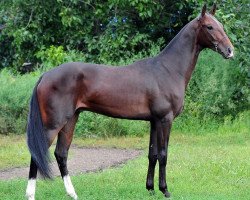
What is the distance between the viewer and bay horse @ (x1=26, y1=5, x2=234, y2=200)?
716cm

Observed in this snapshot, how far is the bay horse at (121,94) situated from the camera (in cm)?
716

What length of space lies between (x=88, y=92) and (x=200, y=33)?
162 centimetres

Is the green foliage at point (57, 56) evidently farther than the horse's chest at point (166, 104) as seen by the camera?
Yes

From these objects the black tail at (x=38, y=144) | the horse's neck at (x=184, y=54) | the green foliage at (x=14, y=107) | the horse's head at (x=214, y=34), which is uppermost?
the horse's head at (x=214, y=34)

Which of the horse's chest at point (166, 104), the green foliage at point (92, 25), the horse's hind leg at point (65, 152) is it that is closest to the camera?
the horse's chest at point (166, 104)

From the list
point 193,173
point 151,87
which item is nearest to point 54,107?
A: point 151,87

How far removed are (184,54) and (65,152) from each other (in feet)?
6.45

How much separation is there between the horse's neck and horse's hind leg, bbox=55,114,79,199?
4.58 ft

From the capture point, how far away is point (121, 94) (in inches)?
291

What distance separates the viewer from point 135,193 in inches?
306

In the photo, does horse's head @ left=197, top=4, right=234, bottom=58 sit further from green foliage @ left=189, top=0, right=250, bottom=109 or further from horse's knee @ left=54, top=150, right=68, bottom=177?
green foliage @ left=189, top=0, right=250, bottom=109

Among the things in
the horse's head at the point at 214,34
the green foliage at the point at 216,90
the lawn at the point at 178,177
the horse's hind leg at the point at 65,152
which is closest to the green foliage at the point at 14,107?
the lawn at the point at 178,177

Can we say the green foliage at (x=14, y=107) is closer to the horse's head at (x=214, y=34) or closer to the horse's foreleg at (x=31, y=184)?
the horse's foreleg at (x=31, y=184)

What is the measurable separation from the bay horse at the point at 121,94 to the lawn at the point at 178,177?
0.41 m
